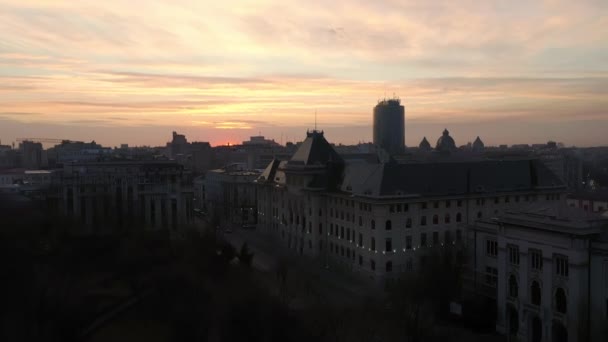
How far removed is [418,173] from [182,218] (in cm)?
3024

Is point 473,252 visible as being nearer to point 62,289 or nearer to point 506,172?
point 506,172

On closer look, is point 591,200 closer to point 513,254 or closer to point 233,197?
point 513,254

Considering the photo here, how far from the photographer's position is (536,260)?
33.8 metres

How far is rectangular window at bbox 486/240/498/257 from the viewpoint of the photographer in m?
41.9

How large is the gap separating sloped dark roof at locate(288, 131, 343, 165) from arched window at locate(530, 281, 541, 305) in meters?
28.2

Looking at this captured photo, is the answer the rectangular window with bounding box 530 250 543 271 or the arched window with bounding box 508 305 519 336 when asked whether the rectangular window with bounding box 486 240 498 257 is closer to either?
the arched window with bounding box 508 305 519 336

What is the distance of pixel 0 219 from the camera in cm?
4584

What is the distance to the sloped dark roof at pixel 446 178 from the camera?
49531 millimetres

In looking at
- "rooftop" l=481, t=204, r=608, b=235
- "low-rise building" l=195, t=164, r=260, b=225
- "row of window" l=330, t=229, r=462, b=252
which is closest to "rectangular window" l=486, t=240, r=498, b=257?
"rooftop" l=481, t=204, r=608, b=235

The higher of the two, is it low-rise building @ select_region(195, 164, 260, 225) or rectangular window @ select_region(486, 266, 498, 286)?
low-rise building @ select_region(195, 164, 260, 225)

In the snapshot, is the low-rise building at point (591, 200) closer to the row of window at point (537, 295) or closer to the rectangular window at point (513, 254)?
the rectangular window at point (513, 254)

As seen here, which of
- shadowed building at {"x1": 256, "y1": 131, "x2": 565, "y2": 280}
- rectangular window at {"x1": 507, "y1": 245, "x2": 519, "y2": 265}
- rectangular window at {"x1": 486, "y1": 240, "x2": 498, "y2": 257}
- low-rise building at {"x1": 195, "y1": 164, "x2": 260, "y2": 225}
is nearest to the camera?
rectangular window at {"x1": 507, "y1": 245, "x2": 519, "y2": 265}

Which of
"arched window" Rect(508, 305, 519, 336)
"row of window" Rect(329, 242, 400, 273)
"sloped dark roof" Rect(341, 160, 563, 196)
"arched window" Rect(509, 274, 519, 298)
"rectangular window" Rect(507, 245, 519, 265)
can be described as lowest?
"arched window" Rect(508, 305, 519, 336)

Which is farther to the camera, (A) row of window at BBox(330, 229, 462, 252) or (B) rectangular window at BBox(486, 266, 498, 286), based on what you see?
(A) row of window at BBox(330, 229, 462, 252)
